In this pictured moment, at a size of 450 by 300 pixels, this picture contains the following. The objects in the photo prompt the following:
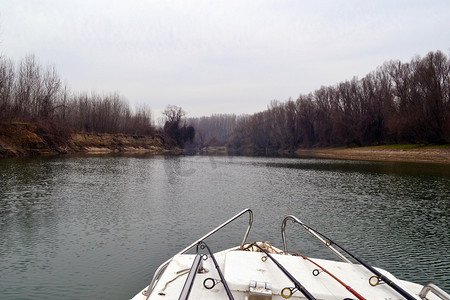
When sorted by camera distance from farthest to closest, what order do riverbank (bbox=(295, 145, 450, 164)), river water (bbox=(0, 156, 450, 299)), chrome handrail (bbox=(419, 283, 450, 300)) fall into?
riverbank (bbox=(295, 145, 450, 164)) < river water (bbox=(0, 156, 450, 299)) < chrome handrail (bbox=(419, 283, 450, 300))

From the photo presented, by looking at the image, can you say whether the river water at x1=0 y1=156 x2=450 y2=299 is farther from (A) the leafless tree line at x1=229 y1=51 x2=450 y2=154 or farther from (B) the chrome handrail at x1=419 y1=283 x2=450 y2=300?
(A) the leafless tree line at x1=229 y1=51 x2=450 y2=154

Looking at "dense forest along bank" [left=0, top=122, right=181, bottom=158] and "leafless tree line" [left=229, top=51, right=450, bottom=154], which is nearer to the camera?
"dense forest along bank" [left=0, top=122, right=181, bottom=158]

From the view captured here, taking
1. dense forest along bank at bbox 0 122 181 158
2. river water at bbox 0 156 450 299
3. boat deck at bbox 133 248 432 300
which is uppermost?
dense forest along bank at bbox 0 122 181 158

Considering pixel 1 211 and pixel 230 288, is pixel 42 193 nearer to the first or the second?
pixel 1 211

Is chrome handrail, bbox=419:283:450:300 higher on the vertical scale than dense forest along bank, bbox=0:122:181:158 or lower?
lower

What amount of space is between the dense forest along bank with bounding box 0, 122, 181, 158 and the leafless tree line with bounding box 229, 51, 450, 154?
39388 millimetres

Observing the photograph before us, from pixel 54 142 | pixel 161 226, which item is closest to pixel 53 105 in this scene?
pixel 54 142

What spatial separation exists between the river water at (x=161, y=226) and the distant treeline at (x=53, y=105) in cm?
3576

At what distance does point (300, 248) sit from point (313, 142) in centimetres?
8641

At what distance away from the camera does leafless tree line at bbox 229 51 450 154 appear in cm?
5262

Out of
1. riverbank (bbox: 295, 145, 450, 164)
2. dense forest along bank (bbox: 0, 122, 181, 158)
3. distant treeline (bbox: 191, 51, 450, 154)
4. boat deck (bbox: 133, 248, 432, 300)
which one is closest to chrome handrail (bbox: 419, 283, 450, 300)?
boat deck (bbox: 133, 248, 432, 300)

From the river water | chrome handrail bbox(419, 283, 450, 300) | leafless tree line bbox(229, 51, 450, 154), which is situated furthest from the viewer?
leafless tree line bbox(229, 51, 450, 154)

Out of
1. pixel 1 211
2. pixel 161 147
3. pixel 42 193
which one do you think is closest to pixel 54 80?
pixel 161 147

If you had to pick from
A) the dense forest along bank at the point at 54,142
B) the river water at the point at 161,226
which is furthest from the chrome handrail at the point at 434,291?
the dense forest along bank at the point at 54,142
